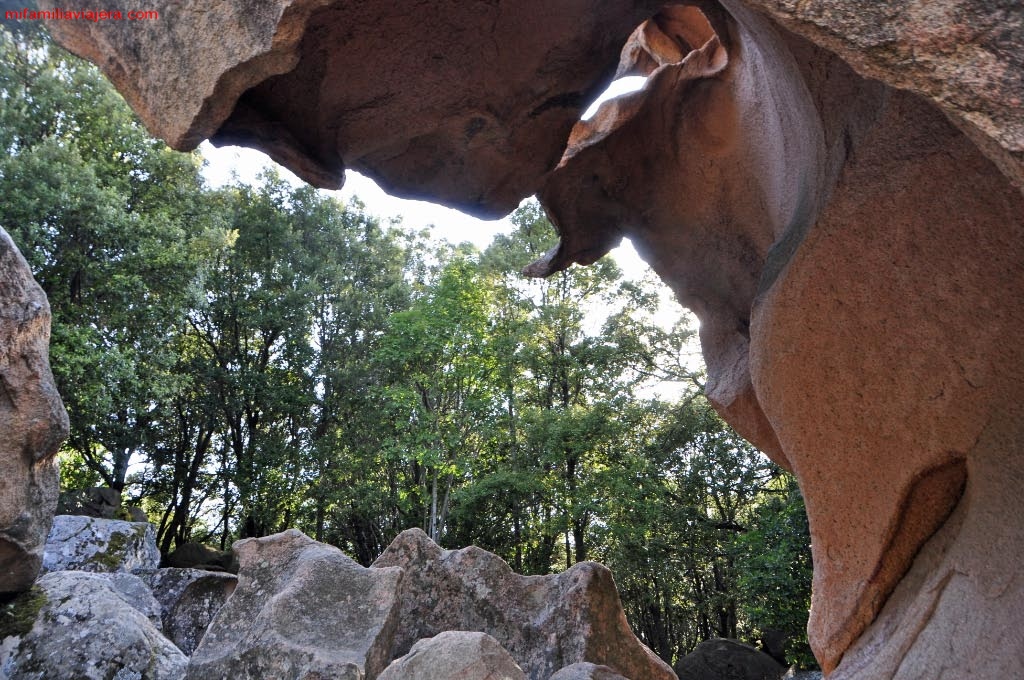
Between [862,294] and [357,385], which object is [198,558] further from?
[862,294]

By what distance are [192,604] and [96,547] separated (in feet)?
5.66

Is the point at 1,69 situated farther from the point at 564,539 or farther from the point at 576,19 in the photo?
the point at 564,539

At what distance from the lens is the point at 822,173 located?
3789 millimetres

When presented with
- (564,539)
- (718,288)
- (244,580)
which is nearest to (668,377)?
(564,539)

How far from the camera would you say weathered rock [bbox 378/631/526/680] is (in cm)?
351

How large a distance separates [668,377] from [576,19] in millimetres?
12085

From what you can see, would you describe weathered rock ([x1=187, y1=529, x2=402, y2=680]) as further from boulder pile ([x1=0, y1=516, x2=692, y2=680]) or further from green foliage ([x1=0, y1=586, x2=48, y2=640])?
green foliage ([x1=0, y1=586, x2=48, y2=640])

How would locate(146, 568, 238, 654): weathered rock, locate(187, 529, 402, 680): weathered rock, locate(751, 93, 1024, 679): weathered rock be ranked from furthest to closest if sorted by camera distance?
locate(146, 568, 238, 654): weathered rock → locate(187, 529, 402, 680): weathered rock → locate(751, 93, 1024, 679): weathered rock

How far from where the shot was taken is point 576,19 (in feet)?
14.8

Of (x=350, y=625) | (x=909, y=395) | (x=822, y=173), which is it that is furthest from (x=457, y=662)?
(x=822, y=173)

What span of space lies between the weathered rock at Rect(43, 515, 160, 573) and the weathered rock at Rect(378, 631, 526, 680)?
6316 mm

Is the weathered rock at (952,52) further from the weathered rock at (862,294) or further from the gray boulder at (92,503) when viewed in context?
the gray boulder at (92,503)

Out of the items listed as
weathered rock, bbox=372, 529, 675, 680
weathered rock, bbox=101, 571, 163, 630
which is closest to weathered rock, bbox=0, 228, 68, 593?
weathered rock, bbox=101, 571, 163, 630

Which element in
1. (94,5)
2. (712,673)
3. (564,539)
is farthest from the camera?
(564,539)
